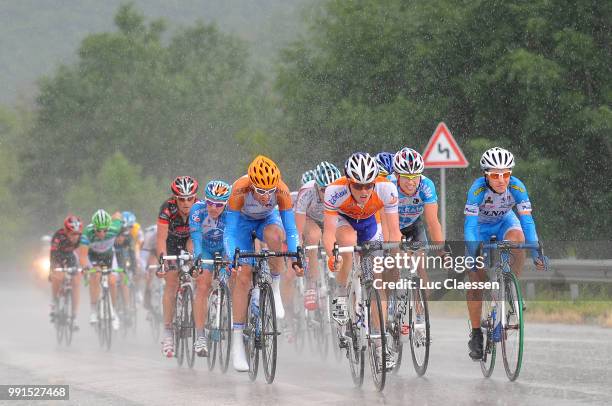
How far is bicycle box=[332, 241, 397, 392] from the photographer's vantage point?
9609mm

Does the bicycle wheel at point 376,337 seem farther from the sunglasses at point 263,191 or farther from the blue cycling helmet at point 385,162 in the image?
the blue cycling helmet at point 385,162

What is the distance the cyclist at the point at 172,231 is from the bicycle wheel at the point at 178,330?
0.07 metres

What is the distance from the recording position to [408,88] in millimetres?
29000

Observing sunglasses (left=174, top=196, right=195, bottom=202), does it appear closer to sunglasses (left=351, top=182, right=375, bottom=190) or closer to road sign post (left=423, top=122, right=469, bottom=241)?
sunglasses (left=351, top=182, right=375, bottom=190)

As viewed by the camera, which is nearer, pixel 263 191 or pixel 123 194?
pixel 263 191

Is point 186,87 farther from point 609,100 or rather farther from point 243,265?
point 243,265

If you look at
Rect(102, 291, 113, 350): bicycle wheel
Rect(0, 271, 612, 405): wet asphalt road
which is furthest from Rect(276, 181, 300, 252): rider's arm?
Rect(102, 291, 113, 350): bicycle wheel

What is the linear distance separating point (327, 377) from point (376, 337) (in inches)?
69.7

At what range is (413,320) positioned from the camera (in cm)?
1063

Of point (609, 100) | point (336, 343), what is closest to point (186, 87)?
point (609, 100)

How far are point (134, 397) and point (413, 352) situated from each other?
8.30 ft

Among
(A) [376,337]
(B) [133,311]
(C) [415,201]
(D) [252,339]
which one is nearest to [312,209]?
(C) [415,201]

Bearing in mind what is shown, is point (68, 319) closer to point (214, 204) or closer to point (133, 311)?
point (133, 311)

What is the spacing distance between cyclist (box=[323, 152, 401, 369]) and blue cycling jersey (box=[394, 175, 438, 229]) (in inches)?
22.2
